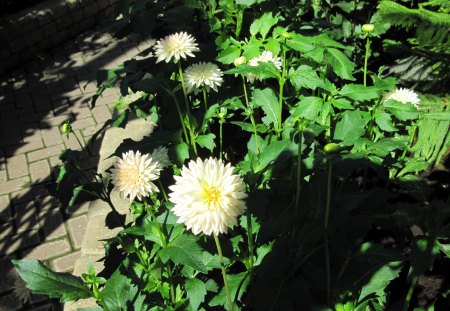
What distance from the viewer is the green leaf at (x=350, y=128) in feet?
5.32

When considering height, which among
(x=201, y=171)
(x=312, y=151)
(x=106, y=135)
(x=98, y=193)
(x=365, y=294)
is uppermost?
(x=201, y=171)

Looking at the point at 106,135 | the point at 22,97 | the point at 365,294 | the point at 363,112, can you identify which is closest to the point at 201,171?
the point at 365,294

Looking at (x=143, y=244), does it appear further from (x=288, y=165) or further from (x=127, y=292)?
(x=288, y=165)

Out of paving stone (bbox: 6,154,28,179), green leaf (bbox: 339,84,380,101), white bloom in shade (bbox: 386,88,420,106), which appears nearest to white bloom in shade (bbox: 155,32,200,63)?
green leaf (bbox: 339,84,380,101)

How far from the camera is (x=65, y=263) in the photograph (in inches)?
115

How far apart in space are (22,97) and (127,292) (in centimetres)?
414

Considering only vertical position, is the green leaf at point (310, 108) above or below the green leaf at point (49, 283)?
above

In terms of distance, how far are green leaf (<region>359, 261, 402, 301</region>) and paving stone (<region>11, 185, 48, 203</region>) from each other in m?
2.86

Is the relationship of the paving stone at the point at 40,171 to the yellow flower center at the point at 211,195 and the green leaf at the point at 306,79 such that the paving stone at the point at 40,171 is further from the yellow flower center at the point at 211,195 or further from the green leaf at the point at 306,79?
the yellow flower center at the point at 211,195

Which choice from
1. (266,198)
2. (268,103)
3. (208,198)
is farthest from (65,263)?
(208,198)

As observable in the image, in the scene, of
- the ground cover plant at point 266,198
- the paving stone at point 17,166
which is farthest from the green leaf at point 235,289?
the paving stone at point 17,166

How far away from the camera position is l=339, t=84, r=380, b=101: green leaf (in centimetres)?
175

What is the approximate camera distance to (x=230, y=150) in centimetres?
253

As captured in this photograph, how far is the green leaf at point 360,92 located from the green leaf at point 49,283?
4.07 ft
